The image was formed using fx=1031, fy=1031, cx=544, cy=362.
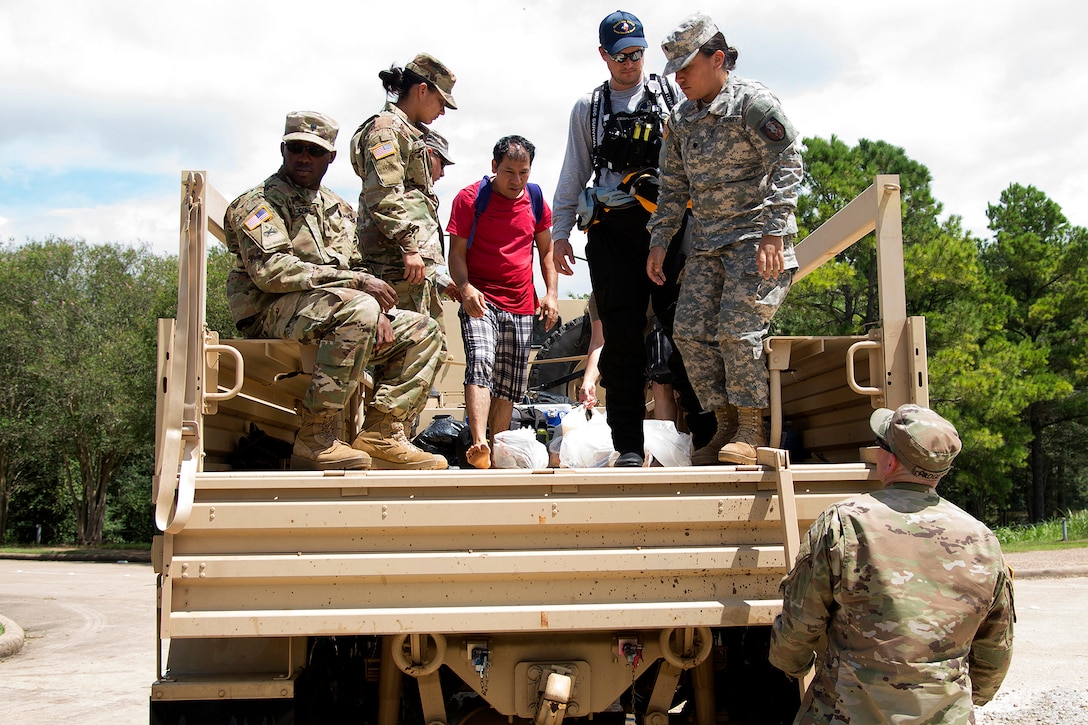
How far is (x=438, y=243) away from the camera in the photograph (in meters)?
4.92

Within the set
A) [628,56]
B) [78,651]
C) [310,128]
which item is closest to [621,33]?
[628,56]

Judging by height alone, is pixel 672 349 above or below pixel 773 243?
below

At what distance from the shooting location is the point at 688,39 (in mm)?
4074

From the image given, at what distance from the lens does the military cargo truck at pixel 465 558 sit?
3.07 metres

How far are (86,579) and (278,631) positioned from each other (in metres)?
16.1

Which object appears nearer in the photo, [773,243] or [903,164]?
[773,243]

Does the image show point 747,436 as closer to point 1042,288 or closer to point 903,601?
point 903,601

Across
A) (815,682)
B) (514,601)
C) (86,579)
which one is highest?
(514,601)

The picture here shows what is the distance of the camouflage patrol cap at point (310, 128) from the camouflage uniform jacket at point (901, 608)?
8.57 feet

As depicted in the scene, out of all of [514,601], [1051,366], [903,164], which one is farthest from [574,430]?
[1051,366]

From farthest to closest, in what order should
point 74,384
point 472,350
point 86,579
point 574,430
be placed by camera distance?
point 74,384, point 86,579, point 472,350, point 574,430

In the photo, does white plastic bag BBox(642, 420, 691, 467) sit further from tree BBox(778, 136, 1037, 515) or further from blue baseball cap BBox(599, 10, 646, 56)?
tree BBox(778, 136, 1037, 515)

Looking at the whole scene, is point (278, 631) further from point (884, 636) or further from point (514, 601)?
point (884, 636)

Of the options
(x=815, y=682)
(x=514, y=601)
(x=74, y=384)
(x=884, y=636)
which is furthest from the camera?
(x=74, y=384)
